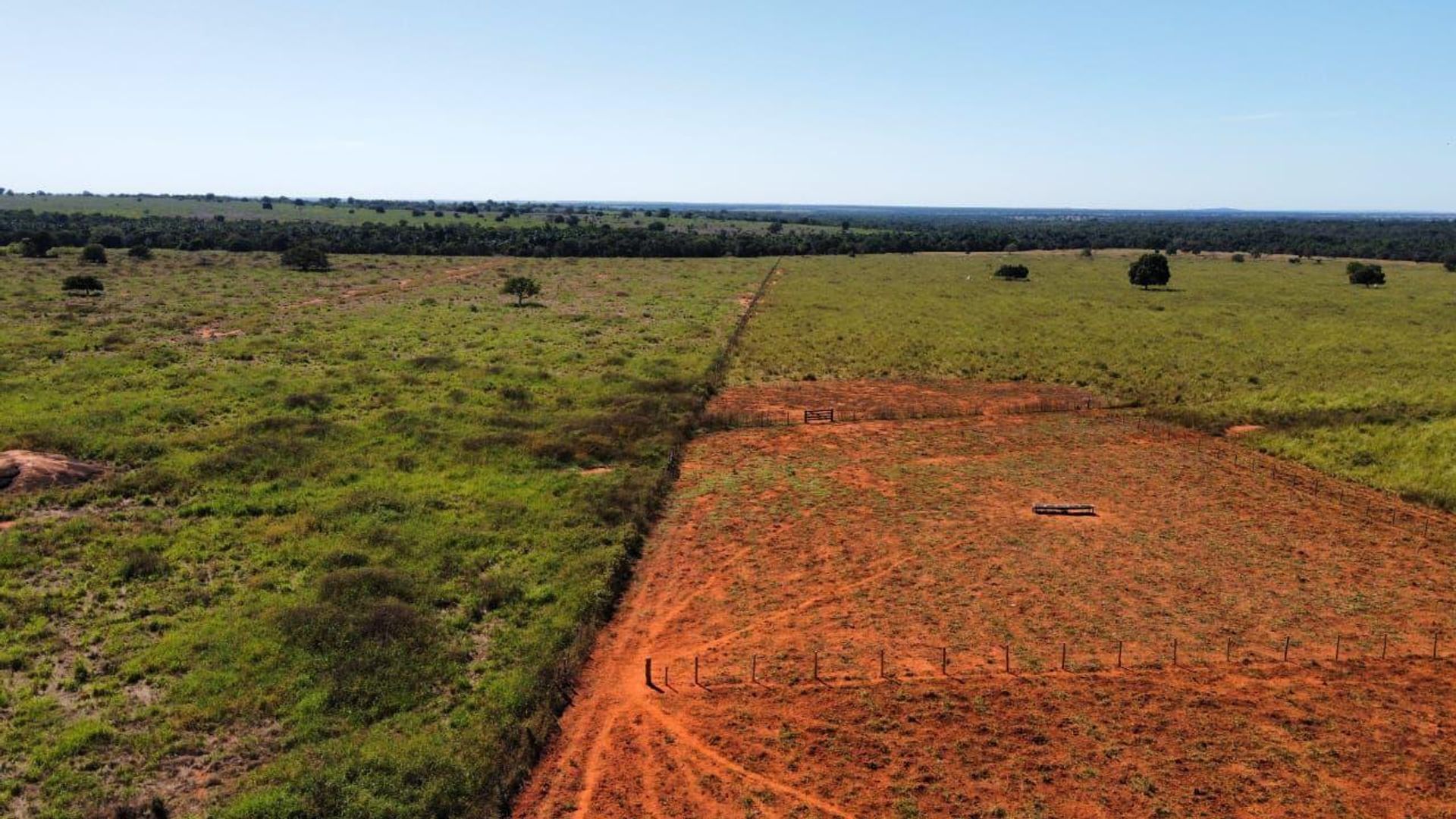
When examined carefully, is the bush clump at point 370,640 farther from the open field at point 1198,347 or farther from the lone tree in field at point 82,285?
the lone tree in field at point 82,285

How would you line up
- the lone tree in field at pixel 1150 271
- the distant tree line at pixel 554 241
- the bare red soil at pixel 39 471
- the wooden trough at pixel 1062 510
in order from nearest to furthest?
the bare red soil at pixel 39 471, the wooden trough at pixel 1062 510, the lone tree in field at pixel 1150 271, the distant tree line at pixel 554 241

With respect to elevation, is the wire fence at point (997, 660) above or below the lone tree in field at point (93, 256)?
below

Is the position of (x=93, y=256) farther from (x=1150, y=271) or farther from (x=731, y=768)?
(x=1150, y=271)

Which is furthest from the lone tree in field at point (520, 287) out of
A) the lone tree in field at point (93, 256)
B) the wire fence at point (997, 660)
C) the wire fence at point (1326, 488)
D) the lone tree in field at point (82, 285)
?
the wire fence at point (997, 660)

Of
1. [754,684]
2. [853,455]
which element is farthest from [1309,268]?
[754,684]

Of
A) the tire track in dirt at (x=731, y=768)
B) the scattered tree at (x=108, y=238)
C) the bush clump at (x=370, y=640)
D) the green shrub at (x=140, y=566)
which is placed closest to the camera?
the tire track in dirt at (x=731, y=768)

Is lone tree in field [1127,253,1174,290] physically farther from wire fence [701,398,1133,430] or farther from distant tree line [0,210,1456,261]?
distant tree line [0,210,1456,261]

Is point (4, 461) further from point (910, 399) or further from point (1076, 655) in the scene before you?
point (910, 399)
